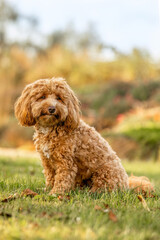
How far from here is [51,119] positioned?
3.98m

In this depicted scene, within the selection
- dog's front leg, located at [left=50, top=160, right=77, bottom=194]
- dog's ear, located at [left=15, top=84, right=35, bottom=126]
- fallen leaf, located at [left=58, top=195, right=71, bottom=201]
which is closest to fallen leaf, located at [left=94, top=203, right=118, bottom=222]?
fallen leaf, located at [left=58, top=195, right=71, bottom=201]

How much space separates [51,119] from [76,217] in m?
1.51

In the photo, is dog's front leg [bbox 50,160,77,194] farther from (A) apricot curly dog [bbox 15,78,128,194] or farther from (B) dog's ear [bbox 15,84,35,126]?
(B) dog's ear [bbox 15,84,35,126]

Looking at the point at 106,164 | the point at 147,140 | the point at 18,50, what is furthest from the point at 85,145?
the point at 18,50

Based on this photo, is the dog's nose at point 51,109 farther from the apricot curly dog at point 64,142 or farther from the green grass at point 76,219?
the green grass at point 76,219

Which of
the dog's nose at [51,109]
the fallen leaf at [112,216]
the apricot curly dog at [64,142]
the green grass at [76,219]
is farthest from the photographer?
the apricot curly dog at [64,142]

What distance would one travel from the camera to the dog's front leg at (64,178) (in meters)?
3.95

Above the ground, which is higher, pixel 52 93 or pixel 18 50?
pixel 18 50

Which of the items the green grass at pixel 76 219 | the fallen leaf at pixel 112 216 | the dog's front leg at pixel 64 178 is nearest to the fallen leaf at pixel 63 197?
the green grass at pixel 76 219

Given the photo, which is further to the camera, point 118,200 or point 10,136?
point 10,136

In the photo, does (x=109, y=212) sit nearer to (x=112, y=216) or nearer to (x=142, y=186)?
(x=112, y=216)

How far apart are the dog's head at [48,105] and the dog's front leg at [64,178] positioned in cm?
49

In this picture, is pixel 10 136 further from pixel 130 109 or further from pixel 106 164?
pixel 106 164

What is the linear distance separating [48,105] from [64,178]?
0.90 m
